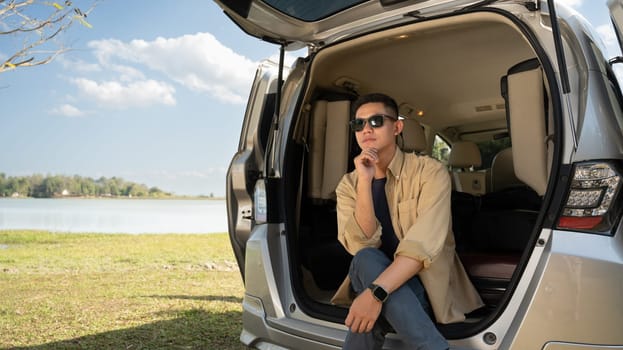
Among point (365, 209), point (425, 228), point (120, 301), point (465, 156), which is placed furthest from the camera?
point (120, 301)

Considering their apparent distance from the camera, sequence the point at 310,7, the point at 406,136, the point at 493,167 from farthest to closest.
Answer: the point at 493,167
the point at 406,136
the point at 310,7

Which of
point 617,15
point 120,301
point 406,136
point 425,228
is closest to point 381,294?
point 425,228

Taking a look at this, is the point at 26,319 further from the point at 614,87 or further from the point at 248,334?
the point at 614,87

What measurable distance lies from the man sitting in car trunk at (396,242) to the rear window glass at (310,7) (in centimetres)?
57

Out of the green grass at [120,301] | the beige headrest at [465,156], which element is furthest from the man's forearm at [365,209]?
the beige headrest at [465,156]

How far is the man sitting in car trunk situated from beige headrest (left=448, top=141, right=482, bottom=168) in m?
2.52

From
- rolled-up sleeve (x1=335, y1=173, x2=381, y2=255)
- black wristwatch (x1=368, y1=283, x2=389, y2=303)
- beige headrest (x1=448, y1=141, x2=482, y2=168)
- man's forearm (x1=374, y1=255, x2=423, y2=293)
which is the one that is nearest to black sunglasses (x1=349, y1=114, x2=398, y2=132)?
rolled-up sleeve (x1=335, y1=173, x2=381, y2=255)

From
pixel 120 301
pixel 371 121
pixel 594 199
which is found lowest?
pixel 120 301

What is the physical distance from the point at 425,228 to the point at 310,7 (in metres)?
1.30

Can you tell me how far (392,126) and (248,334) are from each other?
4.14 feet

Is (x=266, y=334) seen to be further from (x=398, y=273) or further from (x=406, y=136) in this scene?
(x=406, y=136)

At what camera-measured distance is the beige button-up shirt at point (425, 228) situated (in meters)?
1.93

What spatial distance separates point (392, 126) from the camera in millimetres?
2207

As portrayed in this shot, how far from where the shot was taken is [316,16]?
260cm
